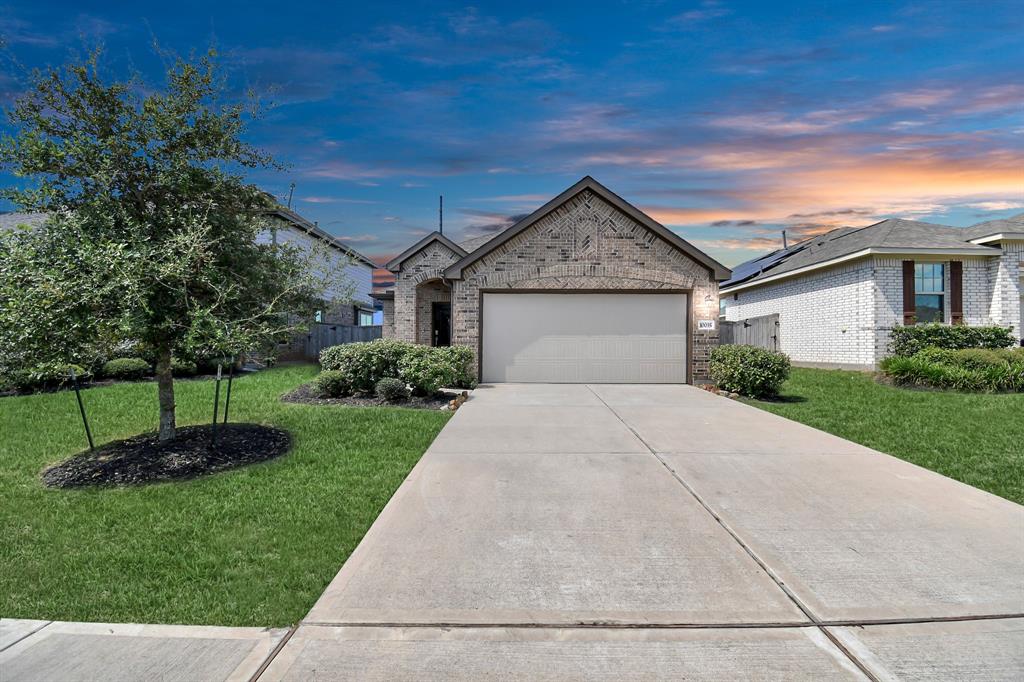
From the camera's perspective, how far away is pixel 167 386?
23.6 ft

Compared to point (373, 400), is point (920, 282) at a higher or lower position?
higher

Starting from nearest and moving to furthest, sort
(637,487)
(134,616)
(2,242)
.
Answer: (134,616)
(637,487)
(2,242)

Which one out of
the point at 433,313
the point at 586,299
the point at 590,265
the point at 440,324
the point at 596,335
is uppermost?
the point at 590,265

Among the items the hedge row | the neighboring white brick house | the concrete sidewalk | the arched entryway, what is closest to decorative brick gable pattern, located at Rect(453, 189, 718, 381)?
the hedge row

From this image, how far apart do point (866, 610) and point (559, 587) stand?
184 cm

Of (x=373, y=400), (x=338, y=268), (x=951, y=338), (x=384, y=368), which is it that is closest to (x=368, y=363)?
(x=384, y=368)

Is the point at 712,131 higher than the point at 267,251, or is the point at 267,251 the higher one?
the point at 712,131

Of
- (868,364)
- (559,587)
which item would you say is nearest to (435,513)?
(559,587)

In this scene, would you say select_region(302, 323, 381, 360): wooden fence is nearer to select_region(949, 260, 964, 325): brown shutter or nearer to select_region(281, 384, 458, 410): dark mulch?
select_region(281, 384, 458, 410): dark mulch

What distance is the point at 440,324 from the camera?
892 inches

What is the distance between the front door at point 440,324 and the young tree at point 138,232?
14.9m

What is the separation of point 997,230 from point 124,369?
2546 cm

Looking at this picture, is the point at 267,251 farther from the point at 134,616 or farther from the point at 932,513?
the point at 932,513

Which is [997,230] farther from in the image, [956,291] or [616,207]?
[616,207]
